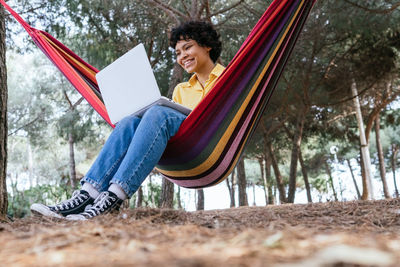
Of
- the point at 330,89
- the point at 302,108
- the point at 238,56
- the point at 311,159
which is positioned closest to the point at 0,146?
the point at 238,56

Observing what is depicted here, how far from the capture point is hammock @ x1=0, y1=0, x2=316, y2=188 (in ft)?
5.25

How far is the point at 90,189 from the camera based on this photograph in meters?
1.36

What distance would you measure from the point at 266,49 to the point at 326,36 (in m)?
3.79

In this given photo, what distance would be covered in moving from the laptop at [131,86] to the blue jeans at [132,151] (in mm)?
46

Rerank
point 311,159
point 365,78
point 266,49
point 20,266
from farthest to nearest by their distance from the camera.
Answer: point 311,159, point 365,78, point 266,49, point 20,266

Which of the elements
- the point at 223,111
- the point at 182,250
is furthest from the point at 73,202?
the point at 182,250

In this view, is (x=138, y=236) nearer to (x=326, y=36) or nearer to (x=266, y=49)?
(x=266, y=49)

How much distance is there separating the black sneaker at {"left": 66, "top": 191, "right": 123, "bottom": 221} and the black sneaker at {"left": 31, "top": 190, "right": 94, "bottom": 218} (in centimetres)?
5

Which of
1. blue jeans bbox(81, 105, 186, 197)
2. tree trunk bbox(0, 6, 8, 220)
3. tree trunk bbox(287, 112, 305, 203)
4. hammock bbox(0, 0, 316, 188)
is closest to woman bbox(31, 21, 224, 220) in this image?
blue jeans bbox(81, 105, 186, 197)

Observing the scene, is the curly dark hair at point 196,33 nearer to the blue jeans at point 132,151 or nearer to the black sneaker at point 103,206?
the blue jeans at point 132,151

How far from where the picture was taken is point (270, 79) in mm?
1787

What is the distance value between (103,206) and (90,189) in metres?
0.13

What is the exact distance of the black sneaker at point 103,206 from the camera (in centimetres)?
122

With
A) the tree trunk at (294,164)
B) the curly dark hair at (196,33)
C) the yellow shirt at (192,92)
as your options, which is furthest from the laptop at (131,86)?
the tree trunk at (294,164)
